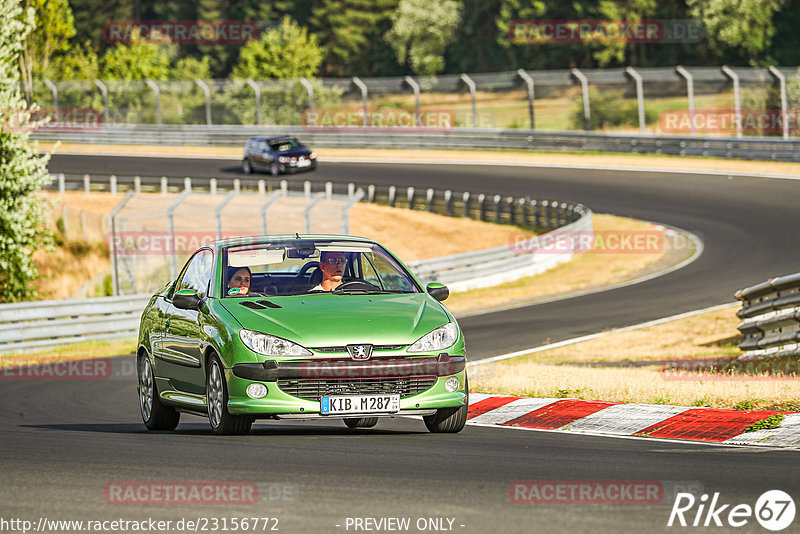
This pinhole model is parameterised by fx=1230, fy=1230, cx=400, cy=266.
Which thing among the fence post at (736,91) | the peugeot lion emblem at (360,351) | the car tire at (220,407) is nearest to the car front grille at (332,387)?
the peugeot lion emblem at (360,351)

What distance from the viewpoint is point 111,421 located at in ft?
37.4

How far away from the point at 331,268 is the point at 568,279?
60.5 ft

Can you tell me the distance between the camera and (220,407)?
880 cm

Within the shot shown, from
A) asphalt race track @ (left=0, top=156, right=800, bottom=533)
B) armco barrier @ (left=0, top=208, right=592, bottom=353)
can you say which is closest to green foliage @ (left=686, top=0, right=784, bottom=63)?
armco barrier @ (left=0, top=208, right=592, bottom=353)

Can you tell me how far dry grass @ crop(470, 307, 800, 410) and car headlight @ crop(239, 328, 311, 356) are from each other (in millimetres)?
3329

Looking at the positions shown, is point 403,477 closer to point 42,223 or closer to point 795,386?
point 795,386

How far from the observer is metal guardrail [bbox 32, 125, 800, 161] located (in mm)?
41406

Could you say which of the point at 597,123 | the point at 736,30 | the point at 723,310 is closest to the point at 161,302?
the point at 723,310

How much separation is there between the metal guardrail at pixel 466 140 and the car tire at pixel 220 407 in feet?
110

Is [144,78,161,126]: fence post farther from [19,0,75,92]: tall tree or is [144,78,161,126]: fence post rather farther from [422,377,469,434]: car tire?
[422,377,469,434]: car tire

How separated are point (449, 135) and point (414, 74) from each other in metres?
46.5

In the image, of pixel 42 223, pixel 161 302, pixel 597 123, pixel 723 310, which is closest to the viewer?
pixel 161 302

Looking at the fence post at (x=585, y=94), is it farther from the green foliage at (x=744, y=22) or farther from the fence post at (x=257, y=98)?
the green foliage at (x=744, y=22)

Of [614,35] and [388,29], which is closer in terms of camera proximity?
[614,35]
